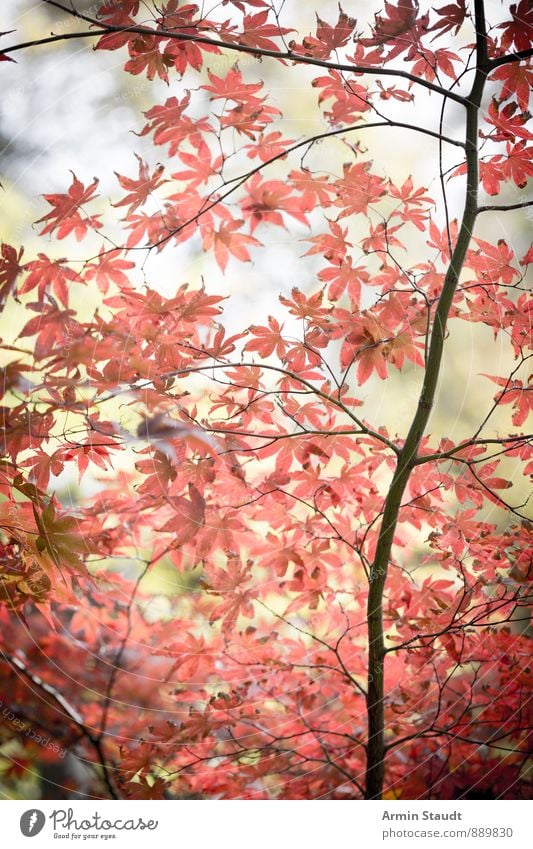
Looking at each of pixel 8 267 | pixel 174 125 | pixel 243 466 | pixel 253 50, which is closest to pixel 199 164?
pixel 174 125

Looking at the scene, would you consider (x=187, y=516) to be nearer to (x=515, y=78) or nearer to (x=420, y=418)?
(x=420, y=418)

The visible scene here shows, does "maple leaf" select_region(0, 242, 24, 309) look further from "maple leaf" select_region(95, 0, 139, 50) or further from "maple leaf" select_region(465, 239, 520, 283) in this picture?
"maple leaf" select_region(465, 239, 520, 283)

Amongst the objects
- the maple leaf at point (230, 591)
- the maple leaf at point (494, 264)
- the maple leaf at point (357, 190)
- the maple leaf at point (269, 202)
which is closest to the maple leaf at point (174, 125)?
the maple leaf at point (269, 202)

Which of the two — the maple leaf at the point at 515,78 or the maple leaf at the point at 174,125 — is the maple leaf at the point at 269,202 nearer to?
the maple leaf at the point at 174,125

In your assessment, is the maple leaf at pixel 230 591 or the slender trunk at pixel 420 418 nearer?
the slender trunk at pixel 420 418

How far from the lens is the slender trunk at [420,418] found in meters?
0.87

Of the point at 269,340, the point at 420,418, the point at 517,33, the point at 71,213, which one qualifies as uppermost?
the point at 517,33

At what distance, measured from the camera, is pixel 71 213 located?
956 mm

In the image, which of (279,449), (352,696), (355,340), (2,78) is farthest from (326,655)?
(2,78)

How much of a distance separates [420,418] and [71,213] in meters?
0.59

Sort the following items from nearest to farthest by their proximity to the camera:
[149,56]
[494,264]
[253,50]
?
[253,50] < [149,56] < [494,264]

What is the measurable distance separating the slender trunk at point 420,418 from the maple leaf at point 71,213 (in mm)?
518

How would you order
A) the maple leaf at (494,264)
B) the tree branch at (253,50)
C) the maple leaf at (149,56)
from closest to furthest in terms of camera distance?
1. the tree branch at (253,50)
2. the maple leaf at (149,56)
3. the maple leaf at (494,264)

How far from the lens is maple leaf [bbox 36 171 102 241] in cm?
93
